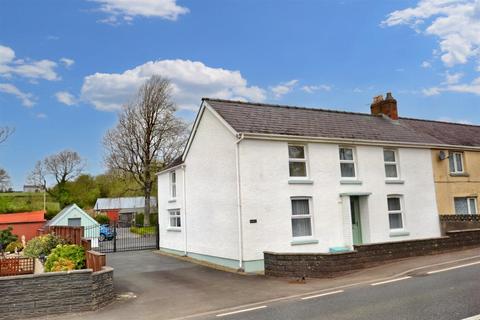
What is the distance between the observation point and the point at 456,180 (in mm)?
20938

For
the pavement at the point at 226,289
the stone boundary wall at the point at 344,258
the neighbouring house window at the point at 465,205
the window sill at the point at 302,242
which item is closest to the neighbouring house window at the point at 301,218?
the window sill at the point at 302,242

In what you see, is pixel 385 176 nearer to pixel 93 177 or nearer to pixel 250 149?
pixel 250 149

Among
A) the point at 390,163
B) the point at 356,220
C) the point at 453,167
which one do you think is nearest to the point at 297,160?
the point at 356,220

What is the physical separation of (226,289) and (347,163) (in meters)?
8.99

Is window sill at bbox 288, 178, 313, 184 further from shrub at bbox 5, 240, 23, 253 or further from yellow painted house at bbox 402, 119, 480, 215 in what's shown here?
shrub at bbox 5, 240, 23, 253

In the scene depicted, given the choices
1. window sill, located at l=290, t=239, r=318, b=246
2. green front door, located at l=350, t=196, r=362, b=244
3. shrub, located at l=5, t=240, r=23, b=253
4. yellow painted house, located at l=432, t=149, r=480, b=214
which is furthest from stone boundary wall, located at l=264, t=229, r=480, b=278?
shrub, located at l=5, t=240, r=23, b=253

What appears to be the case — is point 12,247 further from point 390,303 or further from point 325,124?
point 390,303

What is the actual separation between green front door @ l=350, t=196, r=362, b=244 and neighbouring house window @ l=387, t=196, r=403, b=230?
1.74 metres

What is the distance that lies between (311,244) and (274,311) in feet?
24.3

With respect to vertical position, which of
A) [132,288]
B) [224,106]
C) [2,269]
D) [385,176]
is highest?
[224,106]

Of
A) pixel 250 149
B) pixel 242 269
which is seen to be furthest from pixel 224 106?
pixel 242 269

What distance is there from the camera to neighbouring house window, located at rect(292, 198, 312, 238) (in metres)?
15.5

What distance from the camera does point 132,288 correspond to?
1199 cm

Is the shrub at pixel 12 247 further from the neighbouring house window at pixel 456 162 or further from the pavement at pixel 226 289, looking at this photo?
the neighbouring house window at pixel 456 162
